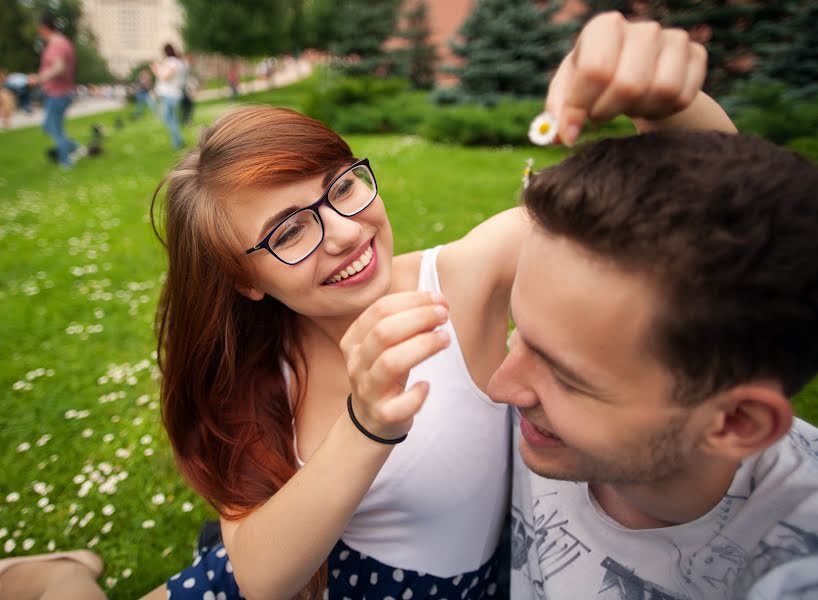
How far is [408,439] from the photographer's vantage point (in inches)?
59.4

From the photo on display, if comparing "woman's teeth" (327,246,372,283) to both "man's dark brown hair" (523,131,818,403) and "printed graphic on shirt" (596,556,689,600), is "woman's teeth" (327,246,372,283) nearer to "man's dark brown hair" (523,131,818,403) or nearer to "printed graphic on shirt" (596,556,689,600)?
"man's dark brown hair" (523,131,818,403)

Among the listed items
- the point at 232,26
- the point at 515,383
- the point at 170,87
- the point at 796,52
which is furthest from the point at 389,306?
the point at 232,26

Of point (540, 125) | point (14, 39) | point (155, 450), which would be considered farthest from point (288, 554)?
point (14, 39)

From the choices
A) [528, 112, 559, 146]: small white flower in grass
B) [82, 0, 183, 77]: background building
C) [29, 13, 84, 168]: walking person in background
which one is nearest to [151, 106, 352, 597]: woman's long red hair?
[528, 112, 559, 146]: small white flower in grass

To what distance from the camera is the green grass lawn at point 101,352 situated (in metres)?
2.75

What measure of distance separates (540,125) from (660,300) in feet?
1.25

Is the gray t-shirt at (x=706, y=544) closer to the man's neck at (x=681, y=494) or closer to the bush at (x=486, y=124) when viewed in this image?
the man's neck at (x=681, y=494)

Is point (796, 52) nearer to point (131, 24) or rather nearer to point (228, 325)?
point (228, 325)

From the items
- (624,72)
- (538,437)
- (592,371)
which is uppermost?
(624,72)

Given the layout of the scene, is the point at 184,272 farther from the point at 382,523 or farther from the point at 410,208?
the point at 410,208

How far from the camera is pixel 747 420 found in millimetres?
932

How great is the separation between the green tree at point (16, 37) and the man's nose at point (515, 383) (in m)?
46.1

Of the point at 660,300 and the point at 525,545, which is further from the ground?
the point at 660,300

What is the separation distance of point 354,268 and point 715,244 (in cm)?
100
